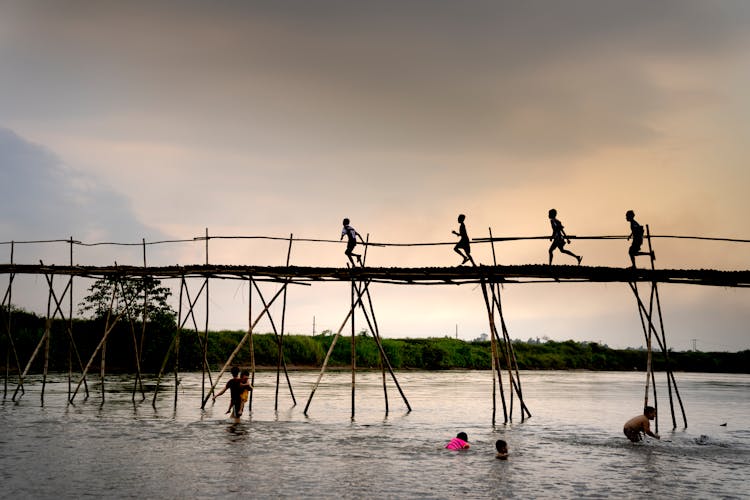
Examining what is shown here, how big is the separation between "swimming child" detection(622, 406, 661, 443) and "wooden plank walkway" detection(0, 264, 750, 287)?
10.2ft

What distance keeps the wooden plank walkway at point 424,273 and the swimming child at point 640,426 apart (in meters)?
3.12

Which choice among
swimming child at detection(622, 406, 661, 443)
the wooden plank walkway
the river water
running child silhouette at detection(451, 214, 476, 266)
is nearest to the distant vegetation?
the wooden plank walkway

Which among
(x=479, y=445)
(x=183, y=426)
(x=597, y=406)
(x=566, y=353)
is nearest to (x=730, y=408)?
(x=597, y=406)

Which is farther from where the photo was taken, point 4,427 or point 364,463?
point 4,427

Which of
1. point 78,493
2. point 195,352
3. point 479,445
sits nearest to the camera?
point 78,493

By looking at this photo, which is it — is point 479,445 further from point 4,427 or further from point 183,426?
point 4,427

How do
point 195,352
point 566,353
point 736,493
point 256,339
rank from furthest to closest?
point 566,353, point 256,339, point 195,352, point 736,493

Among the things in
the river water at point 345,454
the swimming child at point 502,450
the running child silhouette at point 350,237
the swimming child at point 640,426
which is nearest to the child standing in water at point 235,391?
the river water at point 345,454

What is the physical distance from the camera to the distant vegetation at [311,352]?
38.8 m

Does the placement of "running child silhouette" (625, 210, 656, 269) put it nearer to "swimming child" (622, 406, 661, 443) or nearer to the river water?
"swimming child" (622, 406, 661, 443)

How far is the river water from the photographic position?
999 cm

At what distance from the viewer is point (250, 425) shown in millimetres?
17062

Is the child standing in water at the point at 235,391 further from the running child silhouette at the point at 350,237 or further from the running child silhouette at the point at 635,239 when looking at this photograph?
the running child silhouette at the point at 635,239

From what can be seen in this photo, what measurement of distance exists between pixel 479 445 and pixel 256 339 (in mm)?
35864
